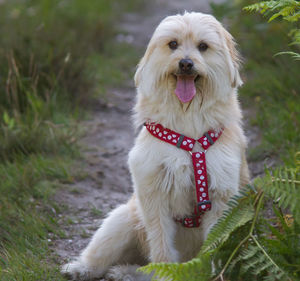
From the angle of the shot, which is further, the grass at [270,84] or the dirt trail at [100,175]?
the grass at [270,84]

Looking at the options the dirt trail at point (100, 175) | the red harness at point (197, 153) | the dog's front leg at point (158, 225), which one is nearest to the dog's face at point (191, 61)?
the red harness at point (197, 153)

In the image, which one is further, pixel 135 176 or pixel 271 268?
pixel 135 176

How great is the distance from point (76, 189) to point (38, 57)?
2.35 meters

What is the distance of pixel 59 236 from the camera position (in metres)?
4.49

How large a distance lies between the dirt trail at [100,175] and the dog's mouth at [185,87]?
110 centimetres

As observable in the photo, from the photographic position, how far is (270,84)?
6598 mm

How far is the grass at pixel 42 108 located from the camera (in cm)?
428

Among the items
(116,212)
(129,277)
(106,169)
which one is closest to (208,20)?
(116,212)

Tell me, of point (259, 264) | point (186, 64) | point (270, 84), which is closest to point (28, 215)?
point (186, 64)

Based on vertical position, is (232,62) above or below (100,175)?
above

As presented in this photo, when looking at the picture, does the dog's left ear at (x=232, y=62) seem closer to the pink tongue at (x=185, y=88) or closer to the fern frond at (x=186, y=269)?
the pink tongue at (x=185, y=88)

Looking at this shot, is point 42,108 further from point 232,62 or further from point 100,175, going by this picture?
point 232,62

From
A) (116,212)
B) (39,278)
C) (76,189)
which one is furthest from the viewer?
(76,189)

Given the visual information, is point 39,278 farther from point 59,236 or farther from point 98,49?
point 98,49
